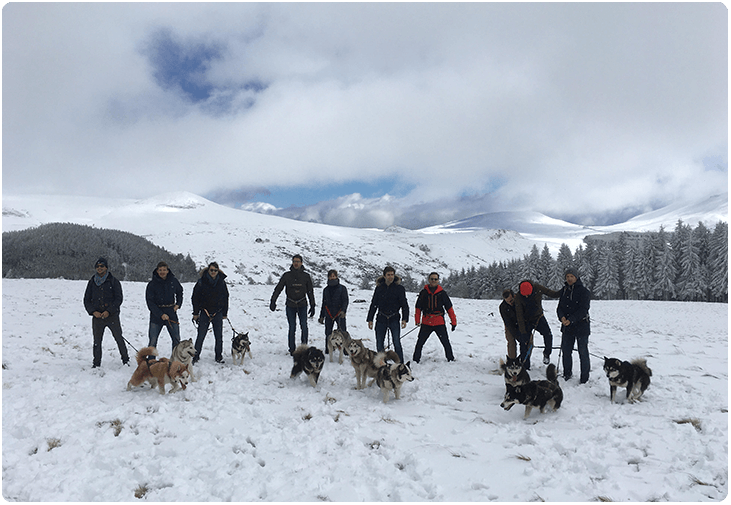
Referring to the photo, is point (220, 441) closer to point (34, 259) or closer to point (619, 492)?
point (619, 492)

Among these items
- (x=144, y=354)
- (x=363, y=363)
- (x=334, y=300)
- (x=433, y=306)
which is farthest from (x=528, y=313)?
(x=144, y=354)

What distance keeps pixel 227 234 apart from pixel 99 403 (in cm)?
12320

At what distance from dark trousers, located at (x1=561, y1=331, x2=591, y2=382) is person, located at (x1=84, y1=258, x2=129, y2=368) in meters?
11.8

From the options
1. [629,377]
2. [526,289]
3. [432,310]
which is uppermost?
[526,289]

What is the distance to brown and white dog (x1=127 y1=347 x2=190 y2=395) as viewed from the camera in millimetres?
7617

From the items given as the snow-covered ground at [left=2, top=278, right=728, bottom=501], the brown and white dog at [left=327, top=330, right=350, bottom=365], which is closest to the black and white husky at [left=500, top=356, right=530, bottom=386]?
the snow-covered ground at [left=2, top=278, right=728, bottom=501]

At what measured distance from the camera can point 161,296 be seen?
9695 mm

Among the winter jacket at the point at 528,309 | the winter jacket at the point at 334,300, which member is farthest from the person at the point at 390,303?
the winter jacket at the point at 528,309

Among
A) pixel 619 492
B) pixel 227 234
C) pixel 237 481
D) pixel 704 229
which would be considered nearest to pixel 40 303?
pixel 237 481

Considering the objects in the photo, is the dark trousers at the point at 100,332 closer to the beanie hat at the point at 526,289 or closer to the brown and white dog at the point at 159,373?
the brown and white dog at the point at 159,373

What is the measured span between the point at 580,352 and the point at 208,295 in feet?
33.7

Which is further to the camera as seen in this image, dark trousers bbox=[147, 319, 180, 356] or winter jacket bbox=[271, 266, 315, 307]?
winter jacket bbox=[271, 266, 315, 307]

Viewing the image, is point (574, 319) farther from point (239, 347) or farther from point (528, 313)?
point (239, 347)

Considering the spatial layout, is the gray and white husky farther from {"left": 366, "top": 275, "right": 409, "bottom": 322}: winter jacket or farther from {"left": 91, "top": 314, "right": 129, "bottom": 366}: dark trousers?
{"left": 366, "top": 275, "right": 409, "bottom": 322}: winter jacket
